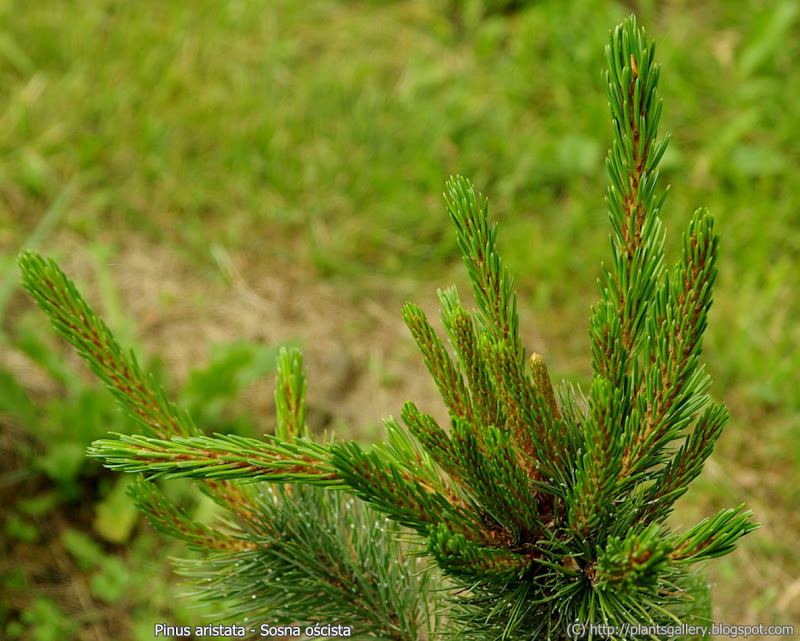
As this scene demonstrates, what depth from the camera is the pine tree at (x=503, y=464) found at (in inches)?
33.7

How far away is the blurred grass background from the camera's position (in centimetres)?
264

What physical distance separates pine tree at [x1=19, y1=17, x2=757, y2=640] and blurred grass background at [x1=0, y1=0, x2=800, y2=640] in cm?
138

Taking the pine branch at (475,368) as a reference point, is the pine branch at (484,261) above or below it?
above

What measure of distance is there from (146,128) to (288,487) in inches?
114

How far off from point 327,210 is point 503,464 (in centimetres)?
289

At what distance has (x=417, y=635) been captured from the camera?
1.17 metres

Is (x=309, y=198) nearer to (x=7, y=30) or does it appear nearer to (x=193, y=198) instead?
(x=193, y=198)

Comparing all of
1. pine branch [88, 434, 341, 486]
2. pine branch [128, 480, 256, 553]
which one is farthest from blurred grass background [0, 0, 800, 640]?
pine branch [88, 434, 341, 486]

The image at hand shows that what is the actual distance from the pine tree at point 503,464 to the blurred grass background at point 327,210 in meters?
1.38

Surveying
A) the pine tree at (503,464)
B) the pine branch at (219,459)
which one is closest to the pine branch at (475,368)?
the pine tree at (503,464)

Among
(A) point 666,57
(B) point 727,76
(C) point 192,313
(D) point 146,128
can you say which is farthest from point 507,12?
(C) point 192,313

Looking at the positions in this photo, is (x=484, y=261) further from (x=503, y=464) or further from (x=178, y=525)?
(x=178, y=525)

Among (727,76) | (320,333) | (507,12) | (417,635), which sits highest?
(507,12)

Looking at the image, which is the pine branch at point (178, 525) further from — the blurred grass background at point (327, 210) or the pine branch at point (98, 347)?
the blurred grass background at point (327, 210)
